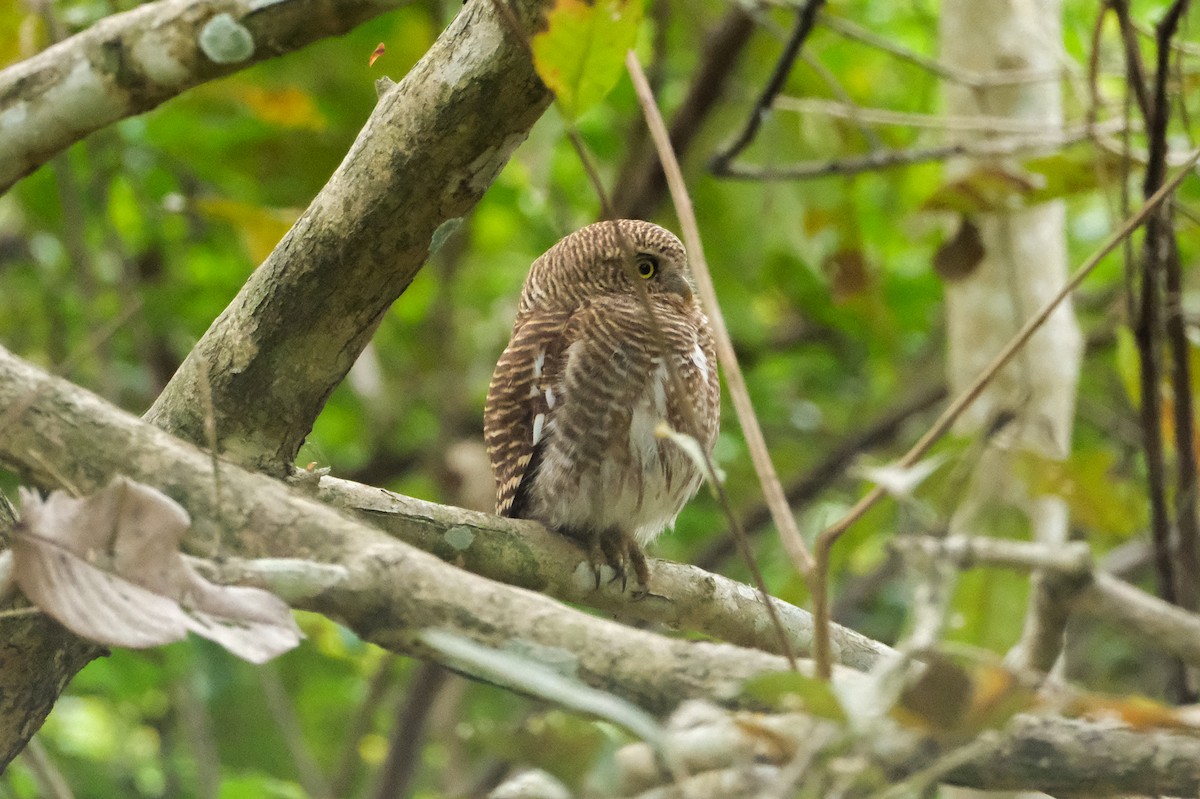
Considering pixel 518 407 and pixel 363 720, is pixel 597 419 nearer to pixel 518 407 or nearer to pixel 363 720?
pixel 518 407

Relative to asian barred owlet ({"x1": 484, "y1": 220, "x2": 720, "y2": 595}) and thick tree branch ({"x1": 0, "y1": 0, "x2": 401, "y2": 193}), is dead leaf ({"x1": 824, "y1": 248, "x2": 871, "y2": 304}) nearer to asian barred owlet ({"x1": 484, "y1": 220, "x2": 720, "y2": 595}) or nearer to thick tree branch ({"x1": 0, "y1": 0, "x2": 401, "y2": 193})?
asian barred owlet ({"x1": 484, "y1": 220, "x2": 720, "y2": 595})

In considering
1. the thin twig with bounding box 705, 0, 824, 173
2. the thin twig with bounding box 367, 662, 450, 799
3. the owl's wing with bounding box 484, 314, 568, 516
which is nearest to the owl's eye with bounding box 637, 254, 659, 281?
the owl's wing with bounding box 484, 314, 568, 516

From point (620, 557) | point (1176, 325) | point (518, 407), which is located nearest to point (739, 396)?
point (620, 557)

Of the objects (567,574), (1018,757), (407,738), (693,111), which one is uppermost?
(693,111)

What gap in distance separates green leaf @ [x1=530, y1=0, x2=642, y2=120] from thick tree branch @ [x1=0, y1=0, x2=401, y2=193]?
0.95 meters

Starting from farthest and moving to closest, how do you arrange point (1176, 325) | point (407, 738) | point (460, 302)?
1. point (460, 302)
2. point (407, 738)
3. point (1176, 325)

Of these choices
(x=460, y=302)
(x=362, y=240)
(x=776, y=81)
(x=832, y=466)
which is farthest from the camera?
(x=460, y=302)

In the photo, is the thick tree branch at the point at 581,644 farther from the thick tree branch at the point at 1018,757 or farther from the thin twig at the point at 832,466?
the thin twig at the point at 832,466

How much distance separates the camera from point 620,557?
2.53 metres

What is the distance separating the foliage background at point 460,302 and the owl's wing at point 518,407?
0.79 m

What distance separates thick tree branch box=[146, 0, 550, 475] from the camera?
184 centimetres

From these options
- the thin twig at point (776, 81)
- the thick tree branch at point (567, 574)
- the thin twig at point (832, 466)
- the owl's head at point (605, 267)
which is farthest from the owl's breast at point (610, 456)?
the thin twig at point (832, 466)

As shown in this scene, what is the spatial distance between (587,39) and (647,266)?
1.66 meters

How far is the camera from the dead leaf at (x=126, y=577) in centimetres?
125
